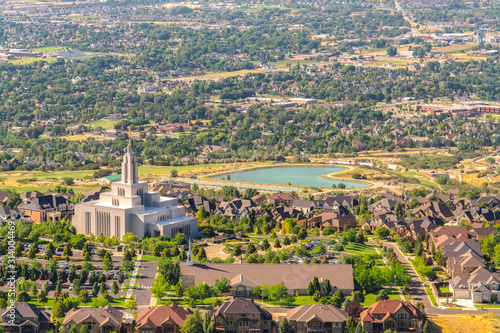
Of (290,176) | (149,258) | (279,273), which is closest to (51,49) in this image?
(290,176)

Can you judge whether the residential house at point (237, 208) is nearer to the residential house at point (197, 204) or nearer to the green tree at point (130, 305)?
the residential house at point (197, 204)

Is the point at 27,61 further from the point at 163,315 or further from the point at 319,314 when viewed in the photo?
the point at 319,314

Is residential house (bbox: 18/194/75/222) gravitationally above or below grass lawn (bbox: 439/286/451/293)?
below

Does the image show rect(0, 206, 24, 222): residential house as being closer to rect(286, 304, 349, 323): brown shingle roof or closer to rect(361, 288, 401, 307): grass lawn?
rect(361, 288, 401, 307): grass lawn

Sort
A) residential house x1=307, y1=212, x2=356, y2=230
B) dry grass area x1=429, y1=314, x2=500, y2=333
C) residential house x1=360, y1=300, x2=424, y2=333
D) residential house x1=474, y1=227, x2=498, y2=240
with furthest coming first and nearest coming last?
residential house x1=307, y1=212, x2=356, y2=230
residential house x1=474, y1=227, x2=498, y2=240
dry grass area x1=429, y1=314, x2=500, y2=333
residential house x1=360, y1=300, x2=424, y2=333

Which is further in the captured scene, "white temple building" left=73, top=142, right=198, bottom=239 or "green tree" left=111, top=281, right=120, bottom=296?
"white temple building" left=73, top=142, right=198, bottom=239

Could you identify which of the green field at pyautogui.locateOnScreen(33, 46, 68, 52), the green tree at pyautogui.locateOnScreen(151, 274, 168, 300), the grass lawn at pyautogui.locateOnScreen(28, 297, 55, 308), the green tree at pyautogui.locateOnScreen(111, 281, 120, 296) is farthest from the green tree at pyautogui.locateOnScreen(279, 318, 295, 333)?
the green field at pyautogui.locateOnScreen(33, 46, 68, 52)
